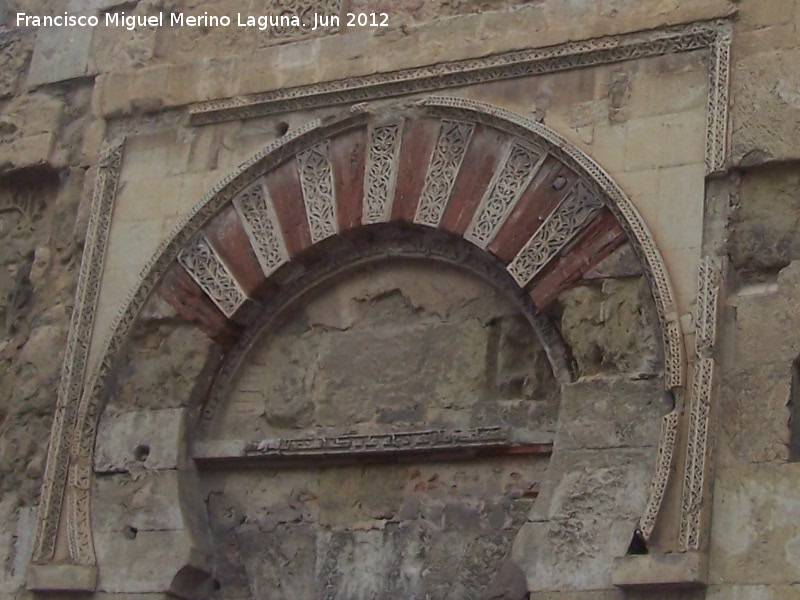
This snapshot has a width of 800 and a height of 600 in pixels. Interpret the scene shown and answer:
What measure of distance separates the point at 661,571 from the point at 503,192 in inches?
70.5

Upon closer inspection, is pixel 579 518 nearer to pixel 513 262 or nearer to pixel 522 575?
pixel 522 575

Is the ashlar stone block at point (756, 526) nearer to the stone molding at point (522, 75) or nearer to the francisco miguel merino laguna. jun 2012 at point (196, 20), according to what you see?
the stone molding at point (522, 75)

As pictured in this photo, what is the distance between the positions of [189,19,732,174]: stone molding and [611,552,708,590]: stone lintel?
1.53m

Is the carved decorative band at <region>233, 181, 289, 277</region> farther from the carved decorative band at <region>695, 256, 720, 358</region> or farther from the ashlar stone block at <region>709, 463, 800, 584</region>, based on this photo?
the ashlar stone block at <region>709, 463, 800, 584</region>

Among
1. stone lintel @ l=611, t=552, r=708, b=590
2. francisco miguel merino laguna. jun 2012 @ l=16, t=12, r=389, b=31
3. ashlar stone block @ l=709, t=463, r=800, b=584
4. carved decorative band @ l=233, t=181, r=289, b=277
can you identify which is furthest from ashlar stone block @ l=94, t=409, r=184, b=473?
ashlar stone block @ l=709, t=463, r=800, b=584

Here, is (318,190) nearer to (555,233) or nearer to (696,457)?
(555,233)

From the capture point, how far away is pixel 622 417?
5.86 metres

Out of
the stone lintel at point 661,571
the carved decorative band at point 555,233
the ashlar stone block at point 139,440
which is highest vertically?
the carved decorative band at point 555,233

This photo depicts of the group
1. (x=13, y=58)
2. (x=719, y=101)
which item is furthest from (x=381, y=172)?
(x=13, y=58)

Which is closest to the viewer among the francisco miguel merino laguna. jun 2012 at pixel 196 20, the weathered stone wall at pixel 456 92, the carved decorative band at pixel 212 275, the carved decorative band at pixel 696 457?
the carved decorative band at pixel 696 457

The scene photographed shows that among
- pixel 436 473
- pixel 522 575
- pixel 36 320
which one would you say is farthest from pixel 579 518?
pixel 36 320

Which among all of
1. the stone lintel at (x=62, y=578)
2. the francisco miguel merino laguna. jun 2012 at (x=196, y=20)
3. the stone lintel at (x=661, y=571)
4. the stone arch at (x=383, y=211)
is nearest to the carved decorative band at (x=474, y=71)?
the stone arch at (x=383, y=211)

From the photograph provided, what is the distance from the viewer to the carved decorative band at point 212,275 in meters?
6.92

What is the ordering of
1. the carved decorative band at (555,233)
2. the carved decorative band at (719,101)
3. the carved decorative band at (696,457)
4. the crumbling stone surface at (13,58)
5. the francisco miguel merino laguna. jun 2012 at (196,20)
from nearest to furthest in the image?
the carved decorative band at (696,457), the carved decorative band at (719,101), the carved decorative band at (555,233), the francisco miguel merino laguna. jun 2012 at (196,20), the crumbling stone surface at (13,58)
